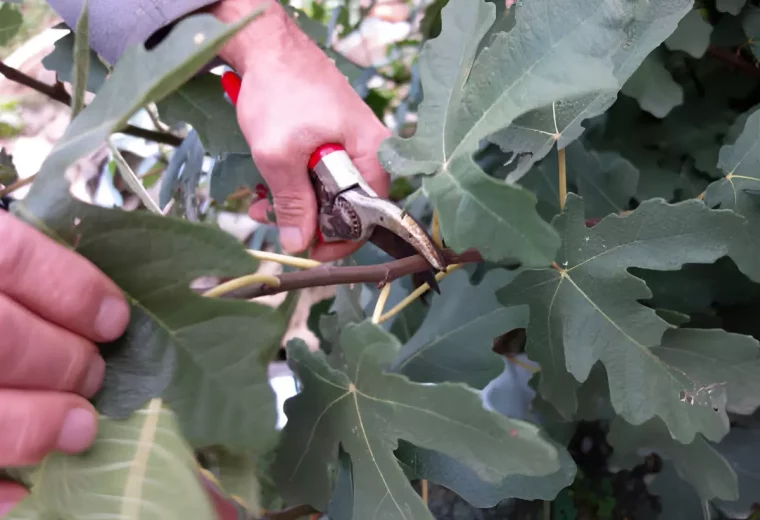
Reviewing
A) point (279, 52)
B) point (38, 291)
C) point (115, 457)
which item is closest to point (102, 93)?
point (38, 291)

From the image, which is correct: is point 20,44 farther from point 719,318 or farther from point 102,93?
point 719,318

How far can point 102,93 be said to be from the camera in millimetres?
339

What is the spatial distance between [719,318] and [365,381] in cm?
58

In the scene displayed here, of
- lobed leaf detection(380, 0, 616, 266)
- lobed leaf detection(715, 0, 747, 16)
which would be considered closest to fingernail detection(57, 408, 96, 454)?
lobed leaf detection(380, 0, 616, 266)

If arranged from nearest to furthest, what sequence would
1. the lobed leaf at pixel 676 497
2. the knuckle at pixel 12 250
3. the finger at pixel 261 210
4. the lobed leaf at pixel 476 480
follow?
the knuckle at pixel 12 250 < the lobed leaf at pixel 476 480 < the lobed leaf at pixel 676 497 < the finger at pixel 261 210

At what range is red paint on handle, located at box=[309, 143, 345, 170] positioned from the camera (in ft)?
2.20

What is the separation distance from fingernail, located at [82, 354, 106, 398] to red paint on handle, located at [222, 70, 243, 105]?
0.45 metres

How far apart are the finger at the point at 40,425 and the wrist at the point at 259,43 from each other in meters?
0.46

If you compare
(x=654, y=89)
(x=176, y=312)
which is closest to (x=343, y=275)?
(x=176, y=312)

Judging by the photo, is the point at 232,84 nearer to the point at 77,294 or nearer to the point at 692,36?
the point at 77,294

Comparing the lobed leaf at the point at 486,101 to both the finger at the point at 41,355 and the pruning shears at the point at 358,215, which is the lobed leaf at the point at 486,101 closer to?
the pruning shears at the point at 358,215

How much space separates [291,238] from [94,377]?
0.36 metres

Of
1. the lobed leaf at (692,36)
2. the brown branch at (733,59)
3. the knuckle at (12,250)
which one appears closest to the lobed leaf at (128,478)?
the knuckle at (12,250)

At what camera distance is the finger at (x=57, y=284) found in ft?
1.11
